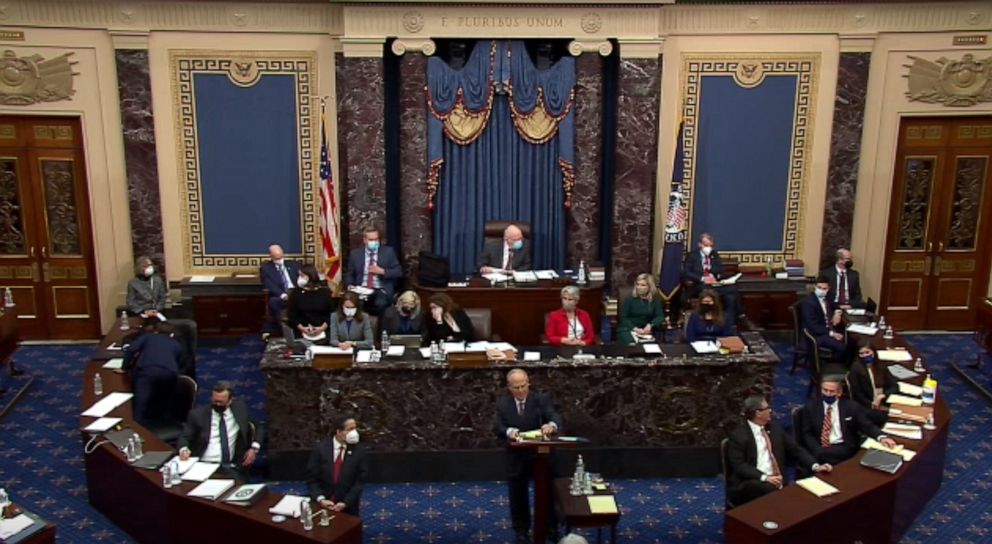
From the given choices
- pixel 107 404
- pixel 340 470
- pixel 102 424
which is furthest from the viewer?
pixel 107 404

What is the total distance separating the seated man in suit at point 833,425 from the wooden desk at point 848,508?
33cm

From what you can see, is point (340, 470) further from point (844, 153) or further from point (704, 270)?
point (844, 153)

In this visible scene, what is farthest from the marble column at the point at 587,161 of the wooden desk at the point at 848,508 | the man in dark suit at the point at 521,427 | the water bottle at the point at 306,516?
the water bottle at the point at 306,516

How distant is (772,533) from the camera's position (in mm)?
6672

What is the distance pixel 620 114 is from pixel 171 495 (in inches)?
273

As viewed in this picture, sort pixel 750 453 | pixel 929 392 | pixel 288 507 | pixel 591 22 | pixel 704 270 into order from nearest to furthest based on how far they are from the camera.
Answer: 1. pixel 288 507
2. pixel 750 453
3. pixel 929 392
4. pixel 591 22
5. pixel 704 270

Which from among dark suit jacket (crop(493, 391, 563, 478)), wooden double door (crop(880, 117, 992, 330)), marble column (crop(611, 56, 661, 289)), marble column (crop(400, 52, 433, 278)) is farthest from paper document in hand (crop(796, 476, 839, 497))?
wooden double door (crop(880, 117, 992, 330))

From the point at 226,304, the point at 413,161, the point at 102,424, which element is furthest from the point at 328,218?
the point at 102,424

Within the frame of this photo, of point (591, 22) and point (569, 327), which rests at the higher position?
point (591, 22)

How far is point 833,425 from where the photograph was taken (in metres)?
8.20

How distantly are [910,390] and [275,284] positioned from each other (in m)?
6.81

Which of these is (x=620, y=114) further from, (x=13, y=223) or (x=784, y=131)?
(x=13, y=223)

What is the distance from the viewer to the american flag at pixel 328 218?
38.5 ft

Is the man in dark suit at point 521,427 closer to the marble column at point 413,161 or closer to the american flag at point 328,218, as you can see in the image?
the american flag at point 328,218
